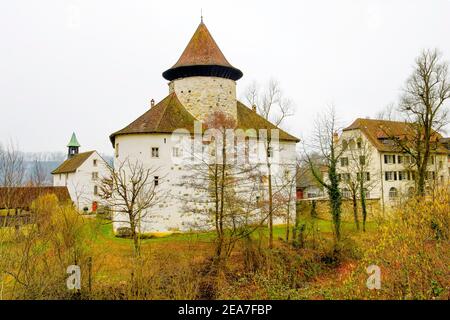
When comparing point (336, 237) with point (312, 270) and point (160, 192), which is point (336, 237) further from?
point (160, 192)

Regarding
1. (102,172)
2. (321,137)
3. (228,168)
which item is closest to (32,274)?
(228,168)

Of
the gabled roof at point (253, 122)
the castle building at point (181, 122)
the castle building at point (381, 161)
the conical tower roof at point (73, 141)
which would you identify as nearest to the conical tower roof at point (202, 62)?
the castle building at point (181, 122)

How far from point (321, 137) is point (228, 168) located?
8.80 meters

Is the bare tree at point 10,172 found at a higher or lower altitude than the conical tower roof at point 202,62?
lower

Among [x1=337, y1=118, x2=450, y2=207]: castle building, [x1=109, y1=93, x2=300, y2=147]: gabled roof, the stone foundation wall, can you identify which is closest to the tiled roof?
the stone foundation wall

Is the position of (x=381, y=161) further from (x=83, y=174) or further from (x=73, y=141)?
(x=73, y=141)

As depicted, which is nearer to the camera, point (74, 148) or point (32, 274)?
point (32, 274)

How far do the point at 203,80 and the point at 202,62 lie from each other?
127cm

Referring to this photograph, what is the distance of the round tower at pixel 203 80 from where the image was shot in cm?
2745

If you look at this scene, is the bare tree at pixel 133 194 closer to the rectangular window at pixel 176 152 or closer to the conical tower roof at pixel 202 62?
the rectangular window at pixel 176 152

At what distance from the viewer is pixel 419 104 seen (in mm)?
24922

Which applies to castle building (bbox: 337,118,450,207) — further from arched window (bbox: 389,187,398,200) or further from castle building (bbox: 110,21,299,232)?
castle building (bbox: 110,21,299,232)

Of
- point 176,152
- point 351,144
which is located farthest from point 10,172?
point 351,144

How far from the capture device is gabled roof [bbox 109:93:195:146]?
2553 cm
